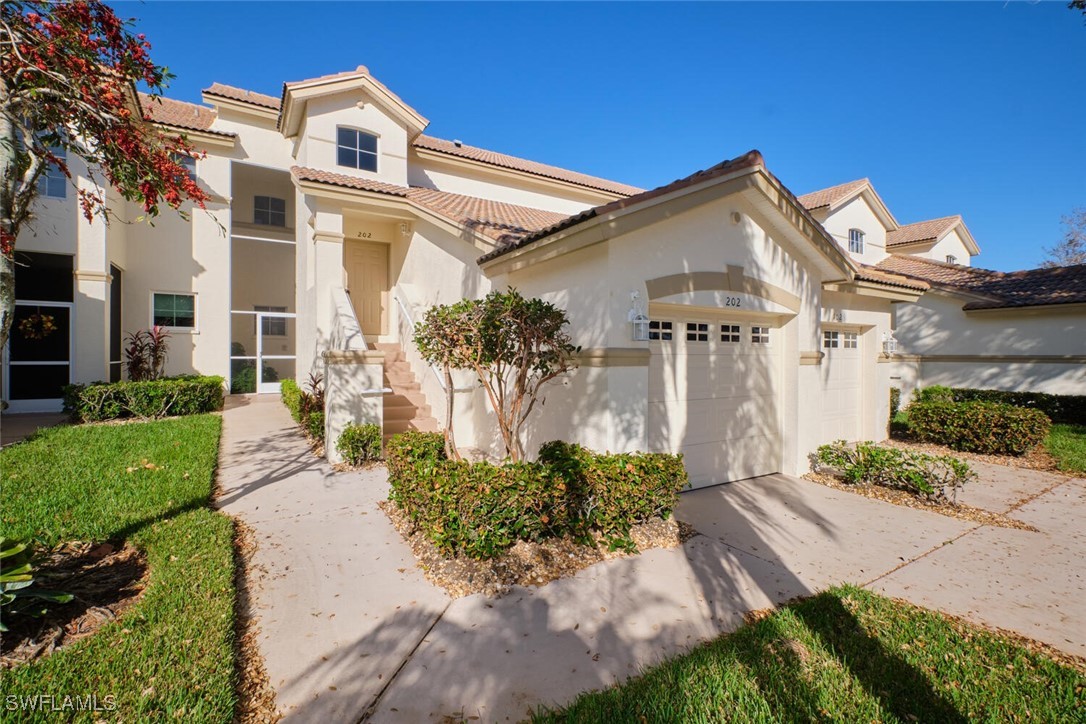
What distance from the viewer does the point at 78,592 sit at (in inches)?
151

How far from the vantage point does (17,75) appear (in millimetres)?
3293

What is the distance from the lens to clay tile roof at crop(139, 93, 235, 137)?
14478 millimetres

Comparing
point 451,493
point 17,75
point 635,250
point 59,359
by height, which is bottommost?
point 451,493

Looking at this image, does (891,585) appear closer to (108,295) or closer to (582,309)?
(582,309)

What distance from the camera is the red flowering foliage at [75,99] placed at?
10.8 ft

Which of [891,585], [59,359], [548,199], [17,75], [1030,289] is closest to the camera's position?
[17,75]

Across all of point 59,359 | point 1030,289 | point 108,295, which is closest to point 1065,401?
point 1030,289

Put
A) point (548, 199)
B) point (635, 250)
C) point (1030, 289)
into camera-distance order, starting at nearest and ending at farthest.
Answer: point (635, 250), point (1030, 289), point (548, 199)

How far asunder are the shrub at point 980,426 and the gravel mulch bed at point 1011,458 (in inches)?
5.6

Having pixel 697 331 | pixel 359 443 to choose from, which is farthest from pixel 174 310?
pixel 697 331

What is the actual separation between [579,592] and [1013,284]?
20.3 m

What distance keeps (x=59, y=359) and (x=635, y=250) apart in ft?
51.2

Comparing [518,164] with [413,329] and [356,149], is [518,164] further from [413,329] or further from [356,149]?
[413,329]

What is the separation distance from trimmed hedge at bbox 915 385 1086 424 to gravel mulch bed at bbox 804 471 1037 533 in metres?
8.29
